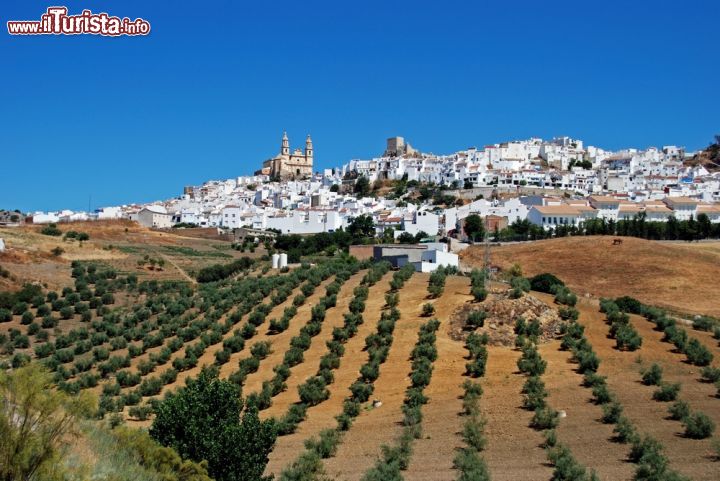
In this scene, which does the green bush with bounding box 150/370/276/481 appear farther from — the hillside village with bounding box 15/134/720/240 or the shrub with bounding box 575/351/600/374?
the hillside village with bounding box 15/134/720/240

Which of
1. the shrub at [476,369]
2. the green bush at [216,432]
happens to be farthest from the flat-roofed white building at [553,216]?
the green bush at [216,432]

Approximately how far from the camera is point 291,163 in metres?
141

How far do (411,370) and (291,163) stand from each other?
123 meters

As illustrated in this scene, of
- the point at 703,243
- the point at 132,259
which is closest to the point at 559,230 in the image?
the point at 703,243

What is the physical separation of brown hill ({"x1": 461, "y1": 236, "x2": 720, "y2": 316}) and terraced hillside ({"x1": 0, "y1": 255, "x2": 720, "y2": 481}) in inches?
644

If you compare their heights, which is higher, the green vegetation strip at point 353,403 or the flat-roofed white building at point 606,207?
the flat-roofed white building at point 606,207

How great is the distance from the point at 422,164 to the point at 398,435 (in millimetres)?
98114

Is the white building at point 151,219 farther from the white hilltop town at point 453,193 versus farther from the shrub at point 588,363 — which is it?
the shrub at point 588,363

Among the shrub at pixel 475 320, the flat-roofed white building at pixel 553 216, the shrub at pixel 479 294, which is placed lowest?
the shrub at pixel 475 320

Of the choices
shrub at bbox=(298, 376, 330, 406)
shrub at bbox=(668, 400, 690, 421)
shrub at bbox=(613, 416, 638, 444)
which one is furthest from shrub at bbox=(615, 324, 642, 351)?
shrub at bbox=(298, 376, 330, 406)

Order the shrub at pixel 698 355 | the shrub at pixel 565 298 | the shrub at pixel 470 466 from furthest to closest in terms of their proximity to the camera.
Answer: the shrub at pixel 565 298 → the shrub at pixel 698 355 → the shrub at pixel 470 466

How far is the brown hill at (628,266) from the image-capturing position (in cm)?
4278

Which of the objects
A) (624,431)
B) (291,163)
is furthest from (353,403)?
(291,163)

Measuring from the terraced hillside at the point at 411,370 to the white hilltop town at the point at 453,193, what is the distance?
39.6 meters
